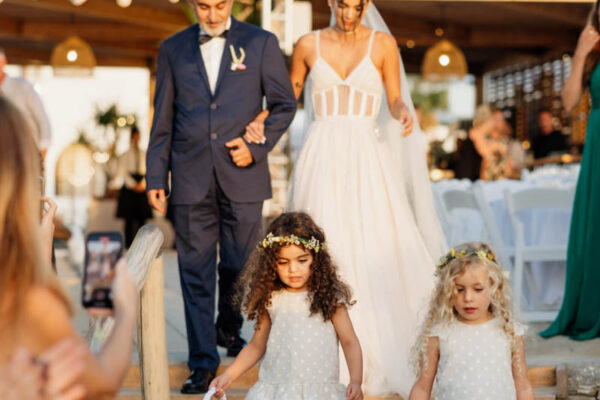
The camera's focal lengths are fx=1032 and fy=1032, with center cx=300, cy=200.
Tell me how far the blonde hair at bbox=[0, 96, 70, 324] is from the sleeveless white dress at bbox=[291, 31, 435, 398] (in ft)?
9.41

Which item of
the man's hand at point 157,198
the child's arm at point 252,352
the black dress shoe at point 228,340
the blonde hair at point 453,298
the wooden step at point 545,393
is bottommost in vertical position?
the wooden step at point 545,393

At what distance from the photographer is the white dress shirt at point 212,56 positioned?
4543 millimetres

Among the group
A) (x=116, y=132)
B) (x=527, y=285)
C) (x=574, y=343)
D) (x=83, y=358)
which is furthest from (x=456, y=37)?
(x=83, y=358)

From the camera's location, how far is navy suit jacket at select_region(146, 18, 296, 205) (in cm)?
447

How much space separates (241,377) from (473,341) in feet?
4.45

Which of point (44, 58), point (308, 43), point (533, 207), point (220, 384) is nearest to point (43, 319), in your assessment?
point (220, 384)

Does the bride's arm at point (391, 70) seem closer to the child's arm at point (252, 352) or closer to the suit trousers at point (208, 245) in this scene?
the suit trousers at point (208, 245)

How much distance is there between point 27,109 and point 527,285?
4338 mm

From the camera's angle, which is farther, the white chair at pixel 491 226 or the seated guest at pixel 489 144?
the seated guest at pixel 489 144

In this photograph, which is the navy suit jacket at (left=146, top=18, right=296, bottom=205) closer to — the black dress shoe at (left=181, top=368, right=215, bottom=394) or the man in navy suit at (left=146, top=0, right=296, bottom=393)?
the man in navy suit at (left=146, top=0, right=296, bottom=393)

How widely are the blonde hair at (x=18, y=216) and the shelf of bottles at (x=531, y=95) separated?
1576 cm

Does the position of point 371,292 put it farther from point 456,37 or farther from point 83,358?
point 456,37

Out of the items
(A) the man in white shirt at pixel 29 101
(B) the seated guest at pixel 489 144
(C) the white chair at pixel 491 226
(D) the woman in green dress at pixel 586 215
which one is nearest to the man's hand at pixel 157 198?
(A) the man in white shirt at pixel 29 101

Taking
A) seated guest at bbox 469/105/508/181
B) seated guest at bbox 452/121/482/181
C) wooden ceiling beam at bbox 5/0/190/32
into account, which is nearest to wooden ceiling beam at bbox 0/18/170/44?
wooden ceiling beam at bbox 5/0/190/32
